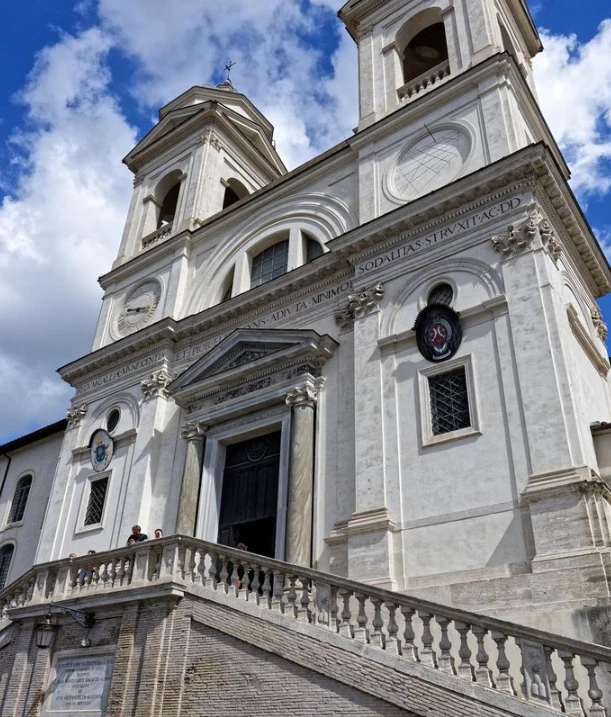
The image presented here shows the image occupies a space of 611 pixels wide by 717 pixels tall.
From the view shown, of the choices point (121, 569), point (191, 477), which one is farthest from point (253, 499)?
point (121, 569)

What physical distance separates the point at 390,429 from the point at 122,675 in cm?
607

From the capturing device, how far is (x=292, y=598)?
8.97 meters

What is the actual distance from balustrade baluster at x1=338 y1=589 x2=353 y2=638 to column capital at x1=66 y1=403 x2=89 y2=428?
1281 cm

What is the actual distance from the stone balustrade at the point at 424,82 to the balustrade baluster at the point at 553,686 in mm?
14132

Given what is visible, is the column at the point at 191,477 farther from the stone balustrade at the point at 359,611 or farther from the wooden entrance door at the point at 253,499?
the stone balustrade at the point at 359,611

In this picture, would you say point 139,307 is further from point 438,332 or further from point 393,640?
point 393,640

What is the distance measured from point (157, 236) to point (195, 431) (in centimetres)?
884

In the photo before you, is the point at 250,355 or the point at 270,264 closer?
the point at 250,355

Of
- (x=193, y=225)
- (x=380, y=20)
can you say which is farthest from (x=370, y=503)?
(x=380, y=20)

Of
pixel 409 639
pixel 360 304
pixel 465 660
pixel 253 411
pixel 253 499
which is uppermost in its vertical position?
pixel 360 304

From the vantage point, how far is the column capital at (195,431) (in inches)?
622

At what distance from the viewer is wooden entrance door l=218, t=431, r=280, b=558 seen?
14.4 meters

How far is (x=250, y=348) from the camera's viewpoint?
51.5ft

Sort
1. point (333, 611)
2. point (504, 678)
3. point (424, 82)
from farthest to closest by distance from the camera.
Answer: point (424, 82), point (333, 611), point (504, 678)
